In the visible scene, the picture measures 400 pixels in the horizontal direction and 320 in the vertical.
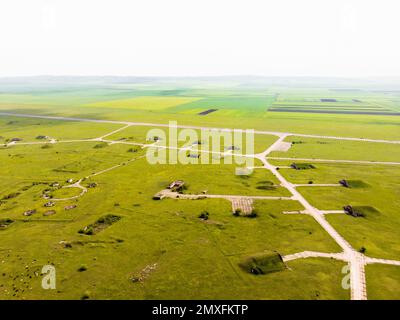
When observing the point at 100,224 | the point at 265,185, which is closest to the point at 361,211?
Result: the point at 265,185

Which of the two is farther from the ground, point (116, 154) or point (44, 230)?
point (116, 154)

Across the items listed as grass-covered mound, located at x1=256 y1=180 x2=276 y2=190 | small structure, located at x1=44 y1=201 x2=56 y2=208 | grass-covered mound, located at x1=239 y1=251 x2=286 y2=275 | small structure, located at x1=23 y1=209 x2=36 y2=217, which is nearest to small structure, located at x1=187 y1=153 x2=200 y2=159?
grass-covered mound, located at x1=256 y1=180 x2=276 y2=190

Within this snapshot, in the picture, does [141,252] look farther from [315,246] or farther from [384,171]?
[384,171]

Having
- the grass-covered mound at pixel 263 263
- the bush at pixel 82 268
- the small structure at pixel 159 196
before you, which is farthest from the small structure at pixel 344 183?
the bush at pixel 82 268

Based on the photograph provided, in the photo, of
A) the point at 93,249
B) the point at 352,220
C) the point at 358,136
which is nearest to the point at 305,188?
the point at 352,220

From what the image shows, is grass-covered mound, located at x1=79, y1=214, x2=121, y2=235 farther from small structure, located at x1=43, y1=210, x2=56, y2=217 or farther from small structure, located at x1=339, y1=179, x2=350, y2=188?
small structure, located at x1=339, y1=179, x2=350, y2=188

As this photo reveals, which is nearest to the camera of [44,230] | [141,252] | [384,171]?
[141,252]

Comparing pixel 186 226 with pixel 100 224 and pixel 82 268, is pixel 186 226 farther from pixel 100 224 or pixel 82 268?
pixel 82 268
